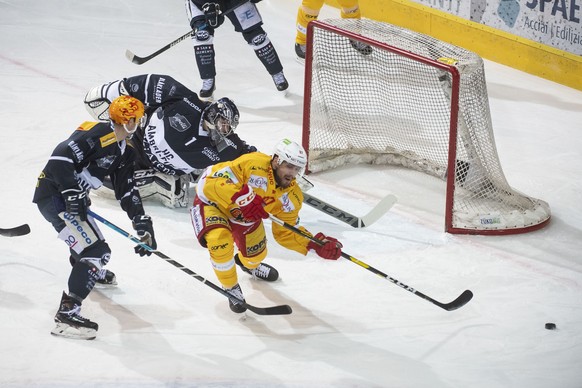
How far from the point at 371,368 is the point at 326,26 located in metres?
2.32

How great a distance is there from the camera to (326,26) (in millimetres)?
5934

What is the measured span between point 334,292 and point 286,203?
1.77 ft

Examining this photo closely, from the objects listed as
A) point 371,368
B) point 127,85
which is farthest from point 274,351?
point 127,85

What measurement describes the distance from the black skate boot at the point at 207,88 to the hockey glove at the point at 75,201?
290 centimetres

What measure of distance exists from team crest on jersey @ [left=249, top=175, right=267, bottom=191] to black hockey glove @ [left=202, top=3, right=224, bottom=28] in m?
2.75

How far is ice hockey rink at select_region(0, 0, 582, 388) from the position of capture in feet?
13.9

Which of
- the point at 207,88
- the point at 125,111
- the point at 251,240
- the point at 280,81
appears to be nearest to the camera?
the point at 125,111

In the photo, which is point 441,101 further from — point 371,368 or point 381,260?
point 371,368

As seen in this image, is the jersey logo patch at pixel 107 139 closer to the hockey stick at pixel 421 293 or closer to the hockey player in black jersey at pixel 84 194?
the hockey player in black jersey at pixel 84 194

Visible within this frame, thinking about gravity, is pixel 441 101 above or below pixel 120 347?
above

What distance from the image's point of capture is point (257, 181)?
446cm

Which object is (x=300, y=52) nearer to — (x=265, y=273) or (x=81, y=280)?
(x=265, y=273)

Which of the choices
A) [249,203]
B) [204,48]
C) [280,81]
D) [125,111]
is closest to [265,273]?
[249,203]

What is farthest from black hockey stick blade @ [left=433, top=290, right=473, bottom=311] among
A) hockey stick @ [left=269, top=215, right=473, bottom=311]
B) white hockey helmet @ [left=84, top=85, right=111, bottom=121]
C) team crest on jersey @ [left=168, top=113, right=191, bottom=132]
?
white hockey helmet @ [left=84, top=85, right=111, bottom=121]
